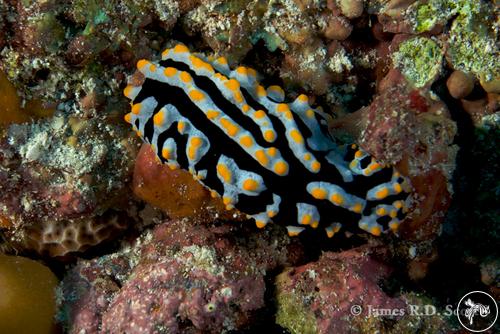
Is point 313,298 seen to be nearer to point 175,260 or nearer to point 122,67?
point 175,260

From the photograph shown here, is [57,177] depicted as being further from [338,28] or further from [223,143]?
[338,28]

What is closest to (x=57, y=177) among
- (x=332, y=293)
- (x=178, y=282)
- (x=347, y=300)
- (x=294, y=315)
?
(x=178, y=282)

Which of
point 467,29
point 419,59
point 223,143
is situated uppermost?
point 467,29

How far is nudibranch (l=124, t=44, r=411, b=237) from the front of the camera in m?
3.32

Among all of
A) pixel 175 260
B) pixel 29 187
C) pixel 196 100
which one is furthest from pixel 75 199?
pixel 196 100

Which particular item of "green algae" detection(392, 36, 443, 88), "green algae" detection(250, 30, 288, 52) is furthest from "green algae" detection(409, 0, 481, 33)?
"green algae" detection(250, 30, 288, 52)

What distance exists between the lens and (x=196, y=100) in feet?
11.2

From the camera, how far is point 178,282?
3734mm

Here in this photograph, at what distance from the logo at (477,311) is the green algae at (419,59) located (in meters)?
2.33

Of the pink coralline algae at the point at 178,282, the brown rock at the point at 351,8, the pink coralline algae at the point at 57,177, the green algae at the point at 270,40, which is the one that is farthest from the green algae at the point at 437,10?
the pink coralline algae at the point at 57,177

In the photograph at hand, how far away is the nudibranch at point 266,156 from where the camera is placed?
332cm

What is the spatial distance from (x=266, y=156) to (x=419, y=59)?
1781mm

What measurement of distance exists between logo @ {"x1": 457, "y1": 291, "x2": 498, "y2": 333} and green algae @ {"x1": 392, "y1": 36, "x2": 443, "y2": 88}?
2328 millimetres

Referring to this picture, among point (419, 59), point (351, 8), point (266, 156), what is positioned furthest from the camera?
point (419, 59)
